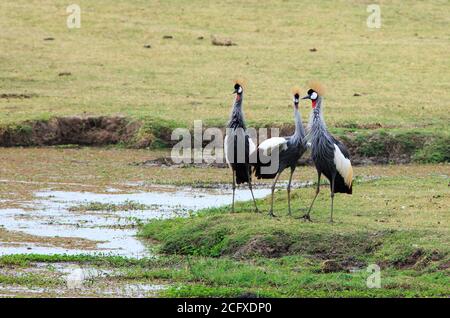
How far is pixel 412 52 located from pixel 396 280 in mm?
19557

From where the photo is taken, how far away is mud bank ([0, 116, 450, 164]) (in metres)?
21.2

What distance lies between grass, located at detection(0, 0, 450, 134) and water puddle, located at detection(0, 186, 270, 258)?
15.0ft

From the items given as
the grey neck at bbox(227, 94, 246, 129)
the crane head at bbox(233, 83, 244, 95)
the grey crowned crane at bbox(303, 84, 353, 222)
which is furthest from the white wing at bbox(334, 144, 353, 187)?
the crane head at bbox(233, 83, 244, 95)

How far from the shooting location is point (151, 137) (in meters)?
22.2

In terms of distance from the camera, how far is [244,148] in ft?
49.4

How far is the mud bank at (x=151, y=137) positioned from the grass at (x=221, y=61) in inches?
12.7

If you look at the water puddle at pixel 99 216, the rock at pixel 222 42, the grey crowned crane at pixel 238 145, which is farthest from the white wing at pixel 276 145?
the rock at pixel 222 42

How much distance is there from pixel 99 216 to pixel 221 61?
1347 cm

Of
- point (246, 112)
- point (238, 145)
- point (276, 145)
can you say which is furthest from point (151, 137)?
point (276, 145)

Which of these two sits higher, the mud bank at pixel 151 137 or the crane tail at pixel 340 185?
the crane tail at pixel 340 185

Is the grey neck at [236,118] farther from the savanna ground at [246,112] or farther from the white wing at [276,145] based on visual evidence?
the savanna ground at [246,112]

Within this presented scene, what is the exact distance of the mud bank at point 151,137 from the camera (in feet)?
69.4

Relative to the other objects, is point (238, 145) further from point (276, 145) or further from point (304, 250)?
point (304, 250)
